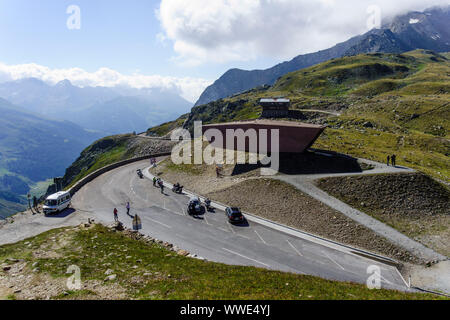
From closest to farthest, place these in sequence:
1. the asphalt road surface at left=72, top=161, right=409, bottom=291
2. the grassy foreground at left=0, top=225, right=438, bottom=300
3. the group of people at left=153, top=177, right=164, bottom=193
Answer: the grassy foreground at left=0, top=225, right=438, bottom=300
the asphalt road surface at left=72, top=161, right=409, bottom=291
the group of people at left=153, top=177, right=164, bottom=193

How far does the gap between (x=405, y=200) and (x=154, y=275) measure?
2856cm

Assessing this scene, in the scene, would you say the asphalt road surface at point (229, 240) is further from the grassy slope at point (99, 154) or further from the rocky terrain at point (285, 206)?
the grassy slope at point (99, 154)

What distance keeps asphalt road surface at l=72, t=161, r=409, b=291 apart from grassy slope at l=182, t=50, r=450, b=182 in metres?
24.6

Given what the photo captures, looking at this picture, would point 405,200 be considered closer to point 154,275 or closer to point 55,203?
point 154,275

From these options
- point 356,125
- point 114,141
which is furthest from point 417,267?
point 114,141

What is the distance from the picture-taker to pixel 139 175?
2052 inches

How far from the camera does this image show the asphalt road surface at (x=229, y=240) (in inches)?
830

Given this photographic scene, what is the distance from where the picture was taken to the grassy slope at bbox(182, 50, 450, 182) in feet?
164

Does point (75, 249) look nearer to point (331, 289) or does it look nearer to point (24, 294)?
point (24, 294)

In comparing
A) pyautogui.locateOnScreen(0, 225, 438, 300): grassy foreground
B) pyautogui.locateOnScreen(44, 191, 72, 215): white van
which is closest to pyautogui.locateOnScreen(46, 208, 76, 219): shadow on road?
pyautogui.locateOnScreen(44, 191, 72, 215): white van

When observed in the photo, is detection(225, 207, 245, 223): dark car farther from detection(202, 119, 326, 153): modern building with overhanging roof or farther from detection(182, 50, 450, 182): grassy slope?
detection(182, 50, 450, 182): grassy slope

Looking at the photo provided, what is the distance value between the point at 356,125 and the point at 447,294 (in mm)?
60973

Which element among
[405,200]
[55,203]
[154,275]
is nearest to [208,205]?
[154,275]

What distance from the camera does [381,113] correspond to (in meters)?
83.1
